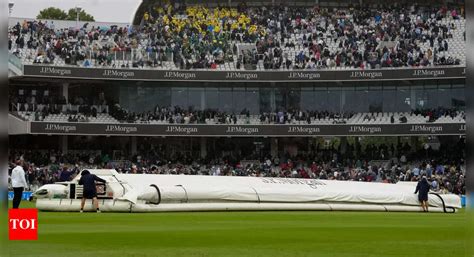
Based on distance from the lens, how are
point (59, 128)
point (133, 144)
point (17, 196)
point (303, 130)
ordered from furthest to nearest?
1. point (133, 144)
2. point (303, 130)
3. point (59, 128)
4. point (17, 196)

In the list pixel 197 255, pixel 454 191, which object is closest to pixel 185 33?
pixel 454 191

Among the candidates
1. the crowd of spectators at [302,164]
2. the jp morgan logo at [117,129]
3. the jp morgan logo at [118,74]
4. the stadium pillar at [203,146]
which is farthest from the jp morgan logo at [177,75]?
the crowd of spectators at [302,164]

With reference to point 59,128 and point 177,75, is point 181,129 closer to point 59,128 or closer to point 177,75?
point 177,75

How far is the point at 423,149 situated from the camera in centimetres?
6631

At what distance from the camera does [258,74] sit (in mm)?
68125

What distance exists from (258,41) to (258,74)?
154 inches

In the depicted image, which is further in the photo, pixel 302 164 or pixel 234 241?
pixel 302 164

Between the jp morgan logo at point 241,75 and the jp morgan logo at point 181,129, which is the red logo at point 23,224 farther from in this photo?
the jp morgan logo at point 241,75

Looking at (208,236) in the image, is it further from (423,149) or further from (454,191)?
(423,149)

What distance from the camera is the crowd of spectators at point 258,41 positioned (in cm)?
6775

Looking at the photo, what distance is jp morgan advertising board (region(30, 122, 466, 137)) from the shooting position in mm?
65312

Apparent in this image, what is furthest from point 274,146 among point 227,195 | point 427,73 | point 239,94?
point 227,195

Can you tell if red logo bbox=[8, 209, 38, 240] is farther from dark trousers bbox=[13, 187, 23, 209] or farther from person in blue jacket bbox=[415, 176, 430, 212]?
person in blue jacket bbox=[415, 176, 430, 212]

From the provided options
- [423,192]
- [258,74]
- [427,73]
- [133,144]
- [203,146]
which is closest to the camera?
[423,192]
